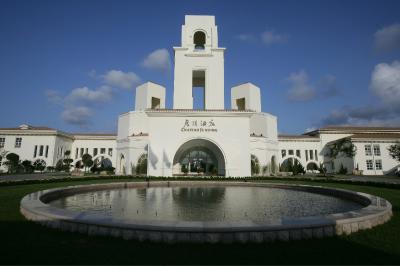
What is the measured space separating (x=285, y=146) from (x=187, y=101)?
3451 cm

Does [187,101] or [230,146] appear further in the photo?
[187,101]

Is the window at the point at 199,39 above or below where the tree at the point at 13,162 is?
above

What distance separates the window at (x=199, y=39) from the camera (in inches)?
1260

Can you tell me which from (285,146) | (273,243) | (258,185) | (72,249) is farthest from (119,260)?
(285,146)

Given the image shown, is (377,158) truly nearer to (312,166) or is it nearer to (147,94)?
(312,166)

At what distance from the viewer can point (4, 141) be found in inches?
2079

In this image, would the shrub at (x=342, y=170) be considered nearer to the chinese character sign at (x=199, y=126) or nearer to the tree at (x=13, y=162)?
the chinese character sign at (x=199, y=126)

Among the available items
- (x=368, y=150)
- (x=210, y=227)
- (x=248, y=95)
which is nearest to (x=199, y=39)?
(x=248, y=95)

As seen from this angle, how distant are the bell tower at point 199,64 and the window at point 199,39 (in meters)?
0.39

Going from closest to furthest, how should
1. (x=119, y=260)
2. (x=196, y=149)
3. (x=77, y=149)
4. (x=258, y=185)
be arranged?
(x=119, y=260)
(x=258, y=185)
(x=196, y=149)
(x=77, y=149)

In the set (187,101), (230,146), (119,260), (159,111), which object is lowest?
(119,260)

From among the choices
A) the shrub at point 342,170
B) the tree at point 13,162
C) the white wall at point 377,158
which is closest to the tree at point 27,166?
the tree at point 13,162

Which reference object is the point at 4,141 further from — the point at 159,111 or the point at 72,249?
the point at 72,249

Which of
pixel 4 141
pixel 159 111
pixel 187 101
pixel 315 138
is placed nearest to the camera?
pixel 159 111
